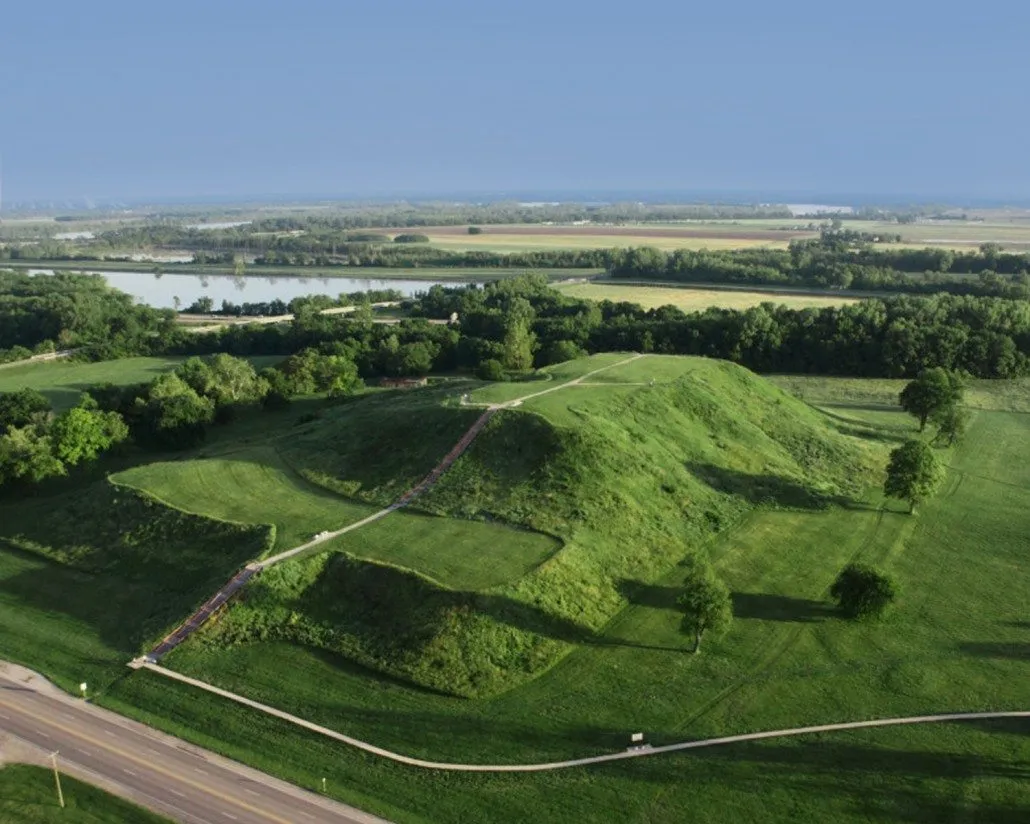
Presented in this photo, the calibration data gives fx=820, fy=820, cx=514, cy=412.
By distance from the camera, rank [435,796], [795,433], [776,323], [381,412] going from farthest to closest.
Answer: [776,323], [795,433], [381,412], [435,796]

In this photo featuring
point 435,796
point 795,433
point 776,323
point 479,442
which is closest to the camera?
point 435,796

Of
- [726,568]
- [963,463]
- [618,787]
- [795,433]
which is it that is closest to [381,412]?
[726,568]

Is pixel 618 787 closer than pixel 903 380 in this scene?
Yes

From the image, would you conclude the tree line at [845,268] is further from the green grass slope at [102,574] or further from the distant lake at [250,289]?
the green grass slope at [102,574]

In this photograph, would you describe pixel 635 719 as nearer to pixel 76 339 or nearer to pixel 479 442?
pixel 479 442

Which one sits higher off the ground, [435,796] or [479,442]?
[479,442]

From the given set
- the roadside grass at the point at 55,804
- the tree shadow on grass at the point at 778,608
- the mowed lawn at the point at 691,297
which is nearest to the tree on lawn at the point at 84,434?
the roadside grass at the point at 55,804
